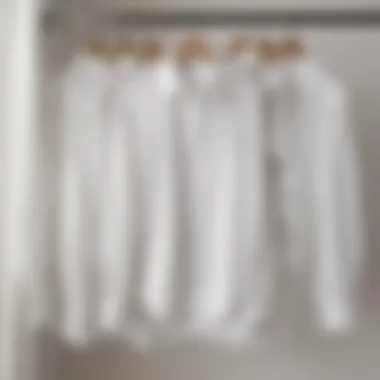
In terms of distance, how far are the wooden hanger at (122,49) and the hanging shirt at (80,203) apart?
0.09 m

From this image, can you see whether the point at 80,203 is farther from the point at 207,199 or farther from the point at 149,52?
the point at 149,52

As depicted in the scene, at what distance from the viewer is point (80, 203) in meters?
1.35

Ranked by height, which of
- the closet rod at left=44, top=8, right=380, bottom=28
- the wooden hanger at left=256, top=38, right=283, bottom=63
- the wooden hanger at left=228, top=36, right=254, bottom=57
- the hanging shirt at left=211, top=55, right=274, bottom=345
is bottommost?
the hanging shirt at left=211, top=55, right=274, bottom=345

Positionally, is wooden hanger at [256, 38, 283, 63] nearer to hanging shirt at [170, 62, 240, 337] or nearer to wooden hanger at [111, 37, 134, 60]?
hanging shirt at [170, 62, 240, 337]

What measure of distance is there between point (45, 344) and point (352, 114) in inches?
37.6

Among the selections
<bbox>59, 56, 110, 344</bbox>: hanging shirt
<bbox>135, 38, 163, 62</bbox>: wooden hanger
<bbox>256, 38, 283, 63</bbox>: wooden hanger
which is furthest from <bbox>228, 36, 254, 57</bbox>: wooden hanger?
<bbox>59, 56, 110, 344</bbox>: hanging shirt

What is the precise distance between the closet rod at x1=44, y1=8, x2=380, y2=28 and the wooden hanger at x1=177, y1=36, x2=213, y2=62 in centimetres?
5

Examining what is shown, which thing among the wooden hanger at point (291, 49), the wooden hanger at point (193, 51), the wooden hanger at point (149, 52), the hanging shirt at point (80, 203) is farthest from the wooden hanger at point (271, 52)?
the hanging shirt at point (80, 203)

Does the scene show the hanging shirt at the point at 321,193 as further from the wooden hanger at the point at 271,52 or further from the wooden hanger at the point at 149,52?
the wooden hanger at the point at 149,52

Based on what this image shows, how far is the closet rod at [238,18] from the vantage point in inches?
56.7

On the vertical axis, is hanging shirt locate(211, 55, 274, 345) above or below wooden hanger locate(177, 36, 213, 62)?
below

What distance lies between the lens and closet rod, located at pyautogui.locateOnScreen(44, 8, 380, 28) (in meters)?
1.44

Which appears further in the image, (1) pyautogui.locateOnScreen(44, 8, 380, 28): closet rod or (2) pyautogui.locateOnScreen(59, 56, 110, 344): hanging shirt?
(1) pyautogui.locateOnScreen(44, 8, 380, 28): closet rod

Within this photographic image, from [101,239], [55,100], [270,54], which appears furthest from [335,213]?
[55,100]
